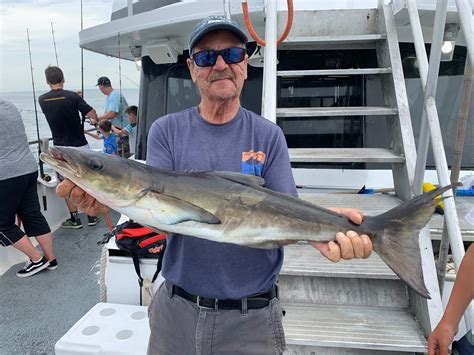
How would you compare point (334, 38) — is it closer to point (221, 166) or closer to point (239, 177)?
point (221, 166)

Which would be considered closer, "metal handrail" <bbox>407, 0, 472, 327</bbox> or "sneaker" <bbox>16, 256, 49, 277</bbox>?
"metal handrail" <bbox>407, 0, 472, 327</bbox>

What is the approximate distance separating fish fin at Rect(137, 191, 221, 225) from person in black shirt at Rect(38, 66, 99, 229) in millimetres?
5505

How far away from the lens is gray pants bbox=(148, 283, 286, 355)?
6.63 feet

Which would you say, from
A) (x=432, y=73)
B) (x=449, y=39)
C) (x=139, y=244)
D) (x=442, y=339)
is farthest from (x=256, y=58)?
(x=442, y=339)

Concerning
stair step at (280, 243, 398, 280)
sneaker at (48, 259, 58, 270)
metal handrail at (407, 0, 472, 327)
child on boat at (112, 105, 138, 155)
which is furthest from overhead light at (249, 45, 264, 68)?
child on boat at (112, 105, 138, 155)

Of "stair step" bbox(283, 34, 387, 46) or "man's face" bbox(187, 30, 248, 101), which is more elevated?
"stair step" bbox(283, 34, 387, 46)

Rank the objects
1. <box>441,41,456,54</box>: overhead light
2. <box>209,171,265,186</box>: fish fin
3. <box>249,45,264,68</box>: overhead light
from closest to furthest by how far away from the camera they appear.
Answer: <box>209,171,265,186</box>: fish fin → <box>441,41,456,54</box>: overhead light → <box>249,45,264,68</box>: overhead light

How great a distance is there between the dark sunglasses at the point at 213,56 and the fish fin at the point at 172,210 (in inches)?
27.7

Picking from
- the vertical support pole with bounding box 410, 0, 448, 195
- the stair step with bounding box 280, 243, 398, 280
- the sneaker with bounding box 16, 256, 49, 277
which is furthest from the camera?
the sneaker with bounding box 16, 256, 49, 277

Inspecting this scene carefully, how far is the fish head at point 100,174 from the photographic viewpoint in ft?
5.34

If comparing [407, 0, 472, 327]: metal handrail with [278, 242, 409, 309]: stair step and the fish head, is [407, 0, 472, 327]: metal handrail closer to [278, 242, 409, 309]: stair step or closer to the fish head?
[278, 242, 409, 309]: stair step

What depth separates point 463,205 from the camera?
392 centimetres

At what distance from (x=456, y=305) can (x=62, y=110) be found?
6.42 metres

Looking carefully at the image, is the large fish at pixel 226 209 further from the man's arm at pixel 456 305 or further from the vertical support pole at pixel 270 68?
the vertical support pole at pixel 270 68
